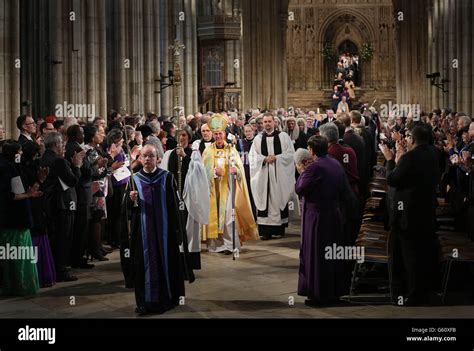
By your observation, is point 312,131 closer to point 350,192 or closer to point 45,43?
point 45,43

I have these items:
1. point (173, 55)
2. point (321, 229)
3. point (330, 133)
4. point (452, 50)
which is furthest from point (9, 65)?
point (452, 50)

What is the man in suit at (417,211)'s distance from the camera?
1027cm

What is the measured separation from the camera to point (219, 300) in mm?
11031

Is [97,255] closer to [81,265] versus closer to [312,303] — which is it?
[81,265]

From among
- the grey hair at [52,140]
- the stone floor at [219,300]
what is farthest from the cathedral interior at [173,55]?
the stone floor at [219,300]

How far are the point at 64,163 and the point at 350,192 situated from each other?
3.73 m

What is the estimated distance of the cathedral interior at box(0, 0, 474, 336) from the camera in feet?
35.3

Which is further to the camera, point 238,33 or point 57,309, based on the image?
point 238,33

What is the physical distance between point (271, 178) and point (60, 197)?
16.7ft

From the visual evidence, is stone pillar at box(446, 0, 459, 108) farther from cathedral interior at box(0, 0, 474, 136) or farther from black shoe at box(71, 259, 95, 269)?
black shoe at box(71, 259, 95, 269)

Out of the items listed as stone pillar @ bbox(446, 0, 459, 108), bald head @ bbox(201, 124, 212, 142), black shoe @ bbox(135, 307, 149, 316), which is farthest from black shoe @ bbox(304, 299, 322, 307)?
stone pillar @ bbox(446, 0, 459, 108)

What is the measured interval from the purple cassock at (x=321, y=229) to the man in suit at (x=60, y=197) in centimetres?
325

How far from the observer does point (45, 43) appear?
788 inches
